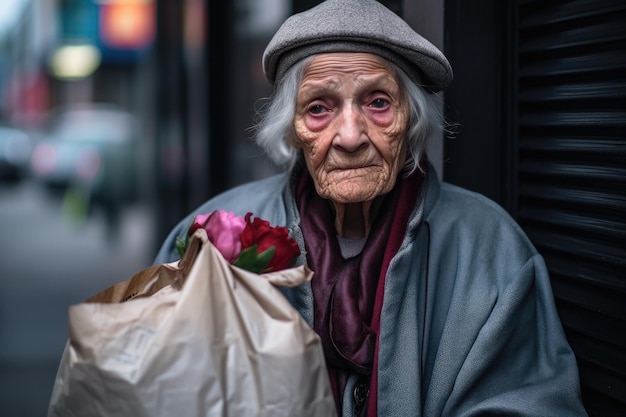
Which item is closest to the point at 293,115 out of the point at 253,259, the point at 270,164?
the point at 253,259

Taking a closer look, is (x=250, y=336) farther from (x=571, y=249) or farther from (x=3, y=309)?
(x=3, y=309)

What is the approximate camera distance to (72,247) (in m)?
13.5

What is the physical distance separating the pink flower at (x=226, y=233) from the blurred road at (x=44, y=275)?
345 cm

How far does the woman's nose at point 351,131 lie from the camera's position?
85.1 inches

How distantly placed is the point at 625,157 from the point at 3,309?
23.7ft

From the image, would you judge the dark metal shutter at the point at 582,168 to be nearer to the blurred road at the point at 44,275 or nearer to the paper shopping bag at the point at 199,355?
the paper shopping bag at the point at 199,355

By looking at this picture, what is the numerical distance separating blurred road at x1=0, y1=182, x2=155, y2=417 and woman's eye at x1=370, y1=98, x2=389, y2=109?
3.45 meters

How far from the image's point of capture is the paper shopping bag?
167cm

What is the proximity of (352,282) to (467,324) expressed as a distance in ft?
1.00

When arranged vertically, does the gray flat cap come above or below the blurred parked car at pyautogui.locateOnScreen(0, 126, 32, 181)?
above

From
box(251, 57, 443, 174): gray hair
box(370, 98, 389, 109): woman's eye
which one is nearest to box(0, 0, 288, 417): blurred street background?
box(251, 57, 443, 174): gray hair

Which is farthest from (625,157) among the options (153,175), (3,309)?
(3,309)

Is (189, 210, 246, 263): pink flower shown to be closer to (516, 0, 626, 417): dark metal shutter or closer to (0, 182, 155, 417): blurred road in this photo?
(516, 0, 626, 417): dark metal shutter

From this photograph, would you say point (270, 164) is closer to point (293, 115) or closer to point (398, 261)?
point (293, 115)
